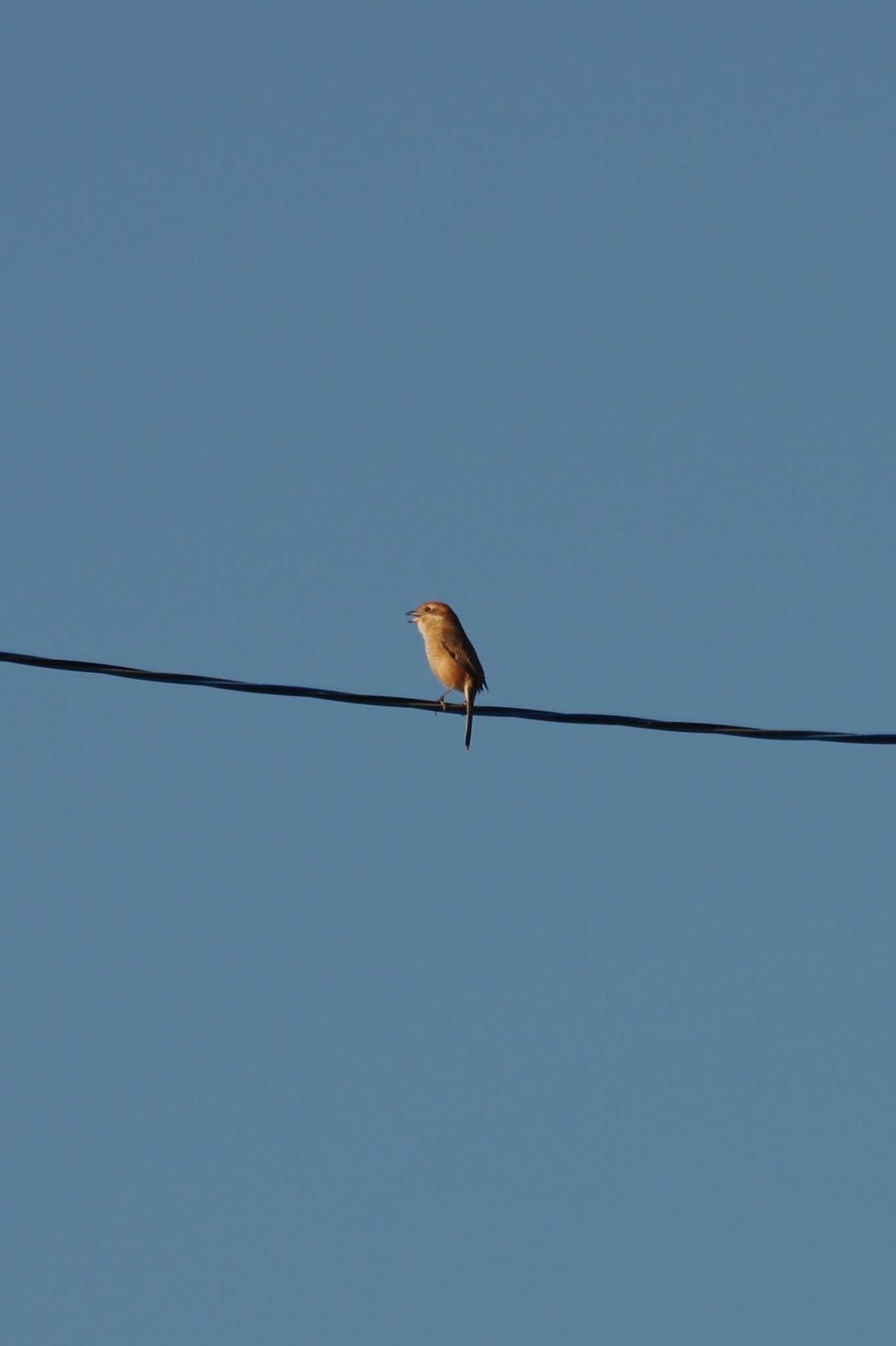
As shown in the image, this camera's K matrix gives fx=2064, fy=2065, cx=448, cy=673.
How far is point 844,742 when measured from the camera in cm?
889

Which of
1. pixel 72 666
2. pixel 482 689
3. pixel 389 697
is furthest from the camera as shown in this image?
pixel 482 689

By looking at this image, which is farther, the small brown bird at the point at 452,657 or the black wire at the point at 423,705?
the small brown bird at the point at 452,657

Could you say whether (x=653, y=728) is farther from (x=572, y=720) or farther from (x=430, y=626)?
(x=430, y=626)

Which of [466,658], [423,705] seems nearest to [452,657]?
[466,658]

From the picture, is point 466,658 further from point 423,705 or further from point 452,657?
point 423,705

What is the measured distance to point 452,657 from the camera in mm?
15031

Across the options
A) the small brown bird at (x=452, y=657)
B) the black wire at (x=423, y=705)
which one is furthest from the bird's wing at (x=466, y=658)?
the black wire at (x=423, y=705)

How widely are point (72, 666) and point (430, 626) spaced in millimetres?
7059

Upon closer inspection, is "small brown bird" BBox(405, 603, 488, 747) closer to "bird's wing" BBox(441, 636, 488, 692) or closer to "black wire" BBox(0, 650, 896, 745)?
"bird's wing" BBox(441, 636, 488, 692)

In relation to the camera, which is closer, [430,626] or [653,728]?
[653,728]

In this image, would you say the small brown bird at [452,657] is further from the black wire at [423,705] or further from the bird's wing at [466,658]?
the black wire at [423,705]

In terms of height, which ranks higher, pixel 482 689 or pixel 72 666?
pixel 482 689

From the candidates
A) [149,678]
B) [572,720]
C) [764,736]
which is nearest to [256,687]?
[149,678]

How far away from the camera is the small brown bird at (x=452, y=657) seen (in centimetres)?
1500
